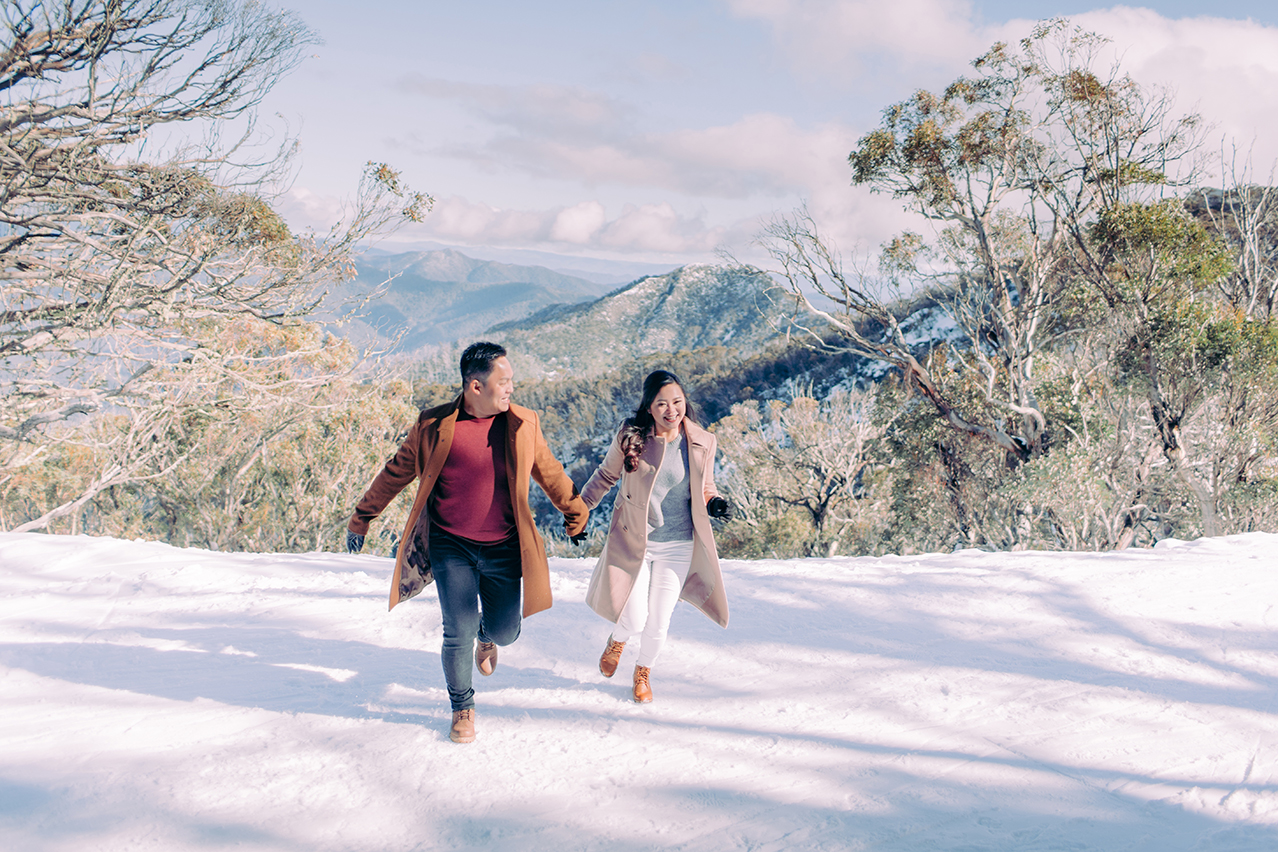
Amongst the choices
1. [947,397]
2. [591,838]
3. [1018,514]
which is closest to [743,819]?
[591,838]

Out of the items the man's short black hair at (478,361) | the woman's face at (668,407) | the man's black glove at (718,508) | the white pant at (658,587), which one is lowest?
the white pant at (658,587)

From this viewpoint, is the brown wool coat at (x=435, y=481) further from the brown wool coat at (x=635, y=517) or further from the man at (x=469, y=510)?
the brown wool coat at (x=635, y=517)

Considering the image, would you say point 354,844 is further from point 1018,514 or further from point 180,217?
point 1018,514

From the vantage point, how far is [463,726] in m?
2.94

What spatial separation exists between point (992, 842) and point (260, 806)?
2.53m

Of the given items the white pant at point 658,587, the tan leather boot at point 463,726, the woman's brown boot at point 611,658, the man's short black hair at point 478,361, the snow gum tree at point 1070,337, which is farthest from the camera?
the snow gum tree at point 1070,337

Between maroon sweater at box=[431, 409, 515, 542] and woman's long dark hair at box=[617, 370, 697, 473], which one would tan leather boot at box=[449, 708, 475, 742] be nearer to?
maroon sweater at box=[431, 409, 515, 542]

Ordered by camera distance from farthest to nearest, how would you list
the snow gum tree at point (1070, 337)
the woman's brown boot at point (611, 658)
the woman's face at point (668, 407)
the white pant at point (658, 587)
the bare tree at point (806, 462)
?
the bare tree at point (806, 462)
the snow gum tree at point (1070, 337)
the woman's brown boot at point (611, 658)
the white pant at point (658, 587)
the woman's face at point (668, 407)

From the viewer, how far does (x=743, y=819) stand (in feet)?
8.09

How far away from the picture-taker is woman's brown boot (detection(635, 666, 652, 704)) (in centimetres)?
330

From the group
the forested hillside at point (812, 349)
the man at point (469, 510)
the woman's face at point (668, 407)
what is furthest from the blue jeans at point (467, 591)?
the forested hillside at point (812, 349)

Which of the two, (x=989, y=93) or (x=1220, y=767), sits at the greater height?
(x=989, y=93)

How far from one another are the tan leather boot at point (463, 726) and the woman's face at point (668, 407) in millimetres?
1478

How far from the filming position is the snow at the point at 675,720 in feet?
7.97
